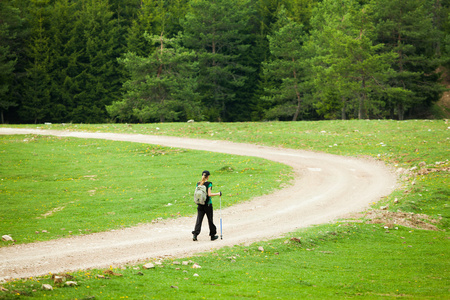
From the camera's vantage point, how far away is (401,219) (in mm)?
16641

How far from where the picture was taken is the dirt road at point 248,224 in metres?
11.9

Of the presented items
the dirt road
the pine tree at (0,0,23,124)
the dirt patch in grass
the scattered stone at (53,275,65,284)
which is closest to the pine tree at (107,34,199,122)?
the pine tree at (0,0,23,124)

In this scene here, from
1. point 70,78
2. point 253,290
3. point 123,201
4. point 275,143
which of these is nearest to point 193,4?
point 70,78

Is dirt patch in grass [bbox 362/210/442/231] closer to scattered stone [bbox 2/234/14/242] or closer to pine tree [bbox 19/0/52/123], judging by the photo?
scattered stone [bbox 2/234/14/242]

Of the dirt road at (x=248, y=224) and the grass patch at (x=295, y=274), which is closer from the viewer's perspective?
the grass patch at (x=295, y=274)

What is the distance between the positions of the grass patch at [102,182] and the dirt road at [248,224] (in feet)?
3.51

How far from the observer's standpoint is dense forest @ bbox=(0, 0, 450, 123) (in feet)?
182

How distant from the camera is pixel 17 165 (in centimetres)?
2780

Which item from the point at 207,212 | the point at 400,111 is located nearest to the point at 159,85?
the point at 400,111

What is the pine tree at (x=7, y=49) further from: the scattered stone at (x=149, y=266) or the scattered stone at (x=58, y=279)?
the scattered stone at (x=58, y=279)

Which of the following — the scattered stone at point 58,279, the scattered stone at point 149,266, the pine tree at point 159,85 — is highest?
the pine tree at point 159,85

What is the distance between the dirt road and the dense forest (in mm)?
26564

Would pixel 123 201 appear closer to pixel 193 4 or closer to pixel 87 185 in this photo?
pixel 87 185

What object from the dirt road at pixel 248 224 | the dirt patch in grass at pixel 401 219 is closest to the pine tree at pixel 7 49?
the dirt road at pixel 248 224
